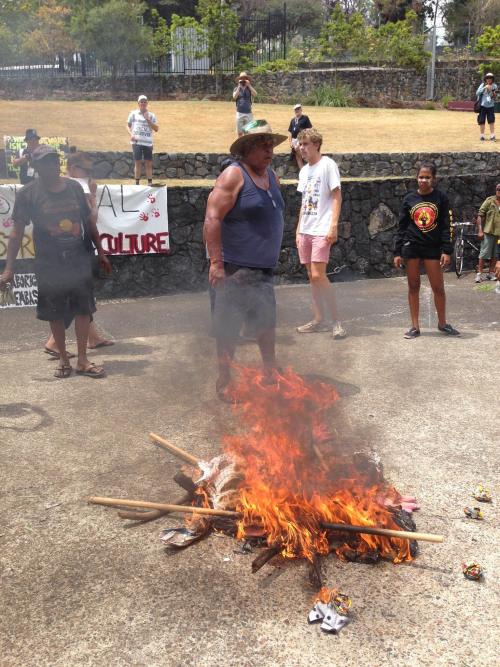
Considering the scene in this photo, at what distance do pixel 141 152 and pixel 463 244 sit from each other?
7211 mm

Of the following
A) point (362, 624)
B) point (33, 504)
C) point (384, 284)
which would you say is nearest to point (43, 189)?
point (33, 504)

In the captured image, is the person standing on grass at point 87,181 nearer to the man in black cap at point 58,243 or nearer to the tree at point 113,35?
the man in black cap at point 58,243

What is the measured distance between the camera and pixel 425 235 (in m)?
7.25

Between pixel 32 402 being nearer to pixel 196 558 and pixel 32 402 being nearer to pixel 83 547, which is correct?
pixel 83 547

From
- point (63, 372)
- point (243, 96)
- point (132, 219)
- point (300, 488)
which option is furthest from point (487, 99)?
point (300, 488)

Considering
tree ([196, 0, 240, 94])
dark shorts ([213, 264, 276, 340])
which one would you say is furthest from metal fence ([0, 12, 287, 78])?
dark shorts ([213, 264, 276, 340])

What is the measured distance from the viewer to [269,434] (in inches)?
166

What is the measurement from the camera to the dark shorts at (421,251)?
286 inches

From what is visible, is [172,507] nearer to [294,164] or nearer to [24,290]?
[24,290]

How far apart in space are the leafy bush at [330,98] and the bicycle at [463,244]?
1928 centimetres

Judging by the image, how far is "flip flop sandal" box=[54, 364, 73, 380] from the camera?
6.25 meters

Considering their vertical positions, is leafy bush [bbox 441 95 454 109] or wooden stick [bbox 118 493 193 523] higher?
leafy bush [bbox 441 95 454 109]

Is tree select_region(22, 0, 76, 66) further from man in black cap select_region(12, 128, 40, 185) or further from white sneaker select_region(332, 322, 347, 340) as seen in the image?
white sneaker select_region(332, 322, 347, 340)

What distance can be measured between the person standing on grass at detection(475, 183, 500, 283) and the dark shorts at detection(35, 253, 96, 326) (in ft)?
22.1
